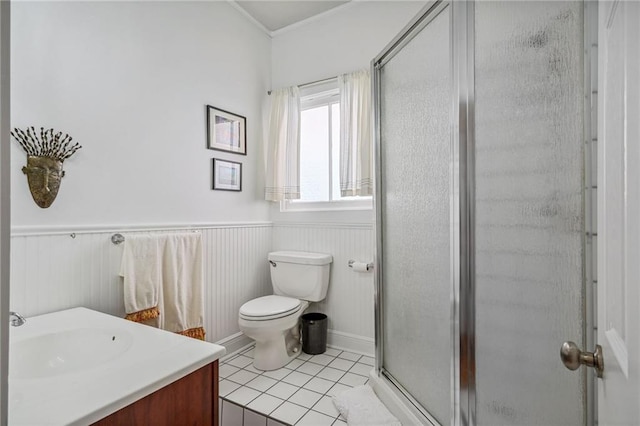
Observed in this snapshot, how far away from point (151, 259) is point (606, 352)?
1.82 meters

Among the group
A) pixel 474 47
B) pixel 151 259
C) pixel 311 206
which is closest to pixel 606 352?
pixel 474 47

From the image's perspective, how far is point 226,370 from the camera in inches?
81.5

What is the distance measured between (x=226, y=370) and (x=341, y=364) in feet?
2.50

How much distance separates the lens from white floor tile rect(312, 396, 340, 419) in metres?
1.62

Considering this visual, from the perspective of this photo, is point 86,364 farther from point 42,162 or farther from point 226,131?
point 226,131

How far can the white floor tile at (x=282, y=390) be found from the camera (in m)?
1.77

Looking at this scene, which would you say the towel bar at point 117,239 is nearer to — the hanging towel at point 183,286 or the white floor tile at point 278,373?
the hanging towel at point 183,286

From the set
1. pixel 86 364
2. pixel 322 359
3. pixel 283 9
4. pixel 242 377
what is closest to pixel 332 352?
pixel 322 359

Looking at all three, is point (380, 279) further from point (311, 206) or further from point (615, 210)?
point (615, 210)

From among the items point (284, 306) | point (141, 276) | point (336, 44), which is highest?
point (336, 44)

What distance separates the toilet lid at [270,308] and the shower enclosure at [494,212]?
81cm

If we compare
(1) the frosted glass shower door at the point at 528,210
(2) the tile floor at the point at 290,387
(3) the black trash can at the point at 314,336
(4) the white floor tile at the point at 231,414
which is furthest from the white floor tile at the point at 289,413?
(1) the frosted glass shower door at the point at 528,210

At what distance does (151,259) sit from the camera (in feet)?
5.64

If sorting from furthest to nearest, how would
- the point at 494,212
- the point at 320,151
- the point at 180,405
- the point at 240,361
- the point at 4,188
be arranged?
the point at 320,151 < the point at 240,361 < the point at 494,212 < the point at 180,405 < the point at 4,188
